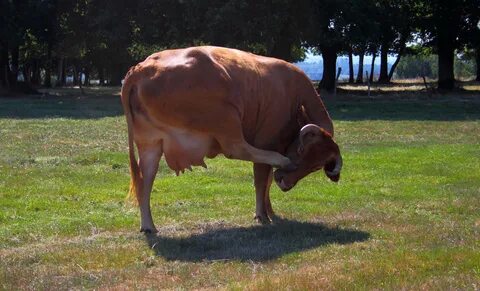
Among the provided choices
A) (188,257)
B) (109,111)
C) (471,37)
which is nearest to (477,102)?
(471,37)

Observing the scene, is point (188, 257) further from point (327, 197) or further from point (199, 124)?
point (327, 197)

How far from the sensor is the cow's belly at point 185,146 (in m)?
9.24

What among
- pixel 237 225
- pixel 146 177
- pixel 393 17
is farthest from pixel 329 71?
pixel 146 177

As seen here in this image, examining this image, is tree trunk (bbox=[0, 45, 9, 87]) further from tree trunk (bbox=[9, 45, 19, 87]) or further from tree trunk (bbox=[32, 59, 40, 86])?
tree trunk (bbox=[32, 59, 40, 86])

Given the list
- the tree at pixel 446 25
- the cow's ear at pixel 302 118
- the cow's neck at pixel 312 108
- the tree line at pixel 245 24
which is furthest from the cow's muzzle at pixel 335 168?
the tree at pixel 446 25

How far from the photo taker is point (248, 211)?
437 inches

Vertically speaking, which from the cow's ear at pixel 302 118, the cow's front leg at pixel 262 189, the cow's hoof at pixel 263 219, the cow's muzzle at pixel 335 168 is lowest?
the cow's hoof at pixel 263 219

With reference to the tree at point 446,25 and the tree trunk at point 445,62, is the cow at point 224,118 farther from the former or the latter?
the tree trunk at point 445,62

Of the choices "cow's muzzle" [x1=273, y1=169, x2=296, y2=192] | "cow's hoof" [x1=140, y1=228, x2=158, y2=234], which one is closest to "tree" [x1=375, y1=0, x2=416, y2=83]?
"cow's muzzle" [x1=273, y1=169, x2=296, y2=192]

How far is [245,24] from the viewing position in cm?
3906

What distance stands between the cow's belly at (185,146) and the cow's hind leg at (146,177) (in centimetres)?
20

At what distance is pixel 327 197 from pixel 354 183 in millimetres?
1763

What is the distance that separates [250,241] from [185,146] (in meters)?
1.27

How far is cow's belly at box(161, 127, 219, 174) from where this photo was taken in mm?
9242
